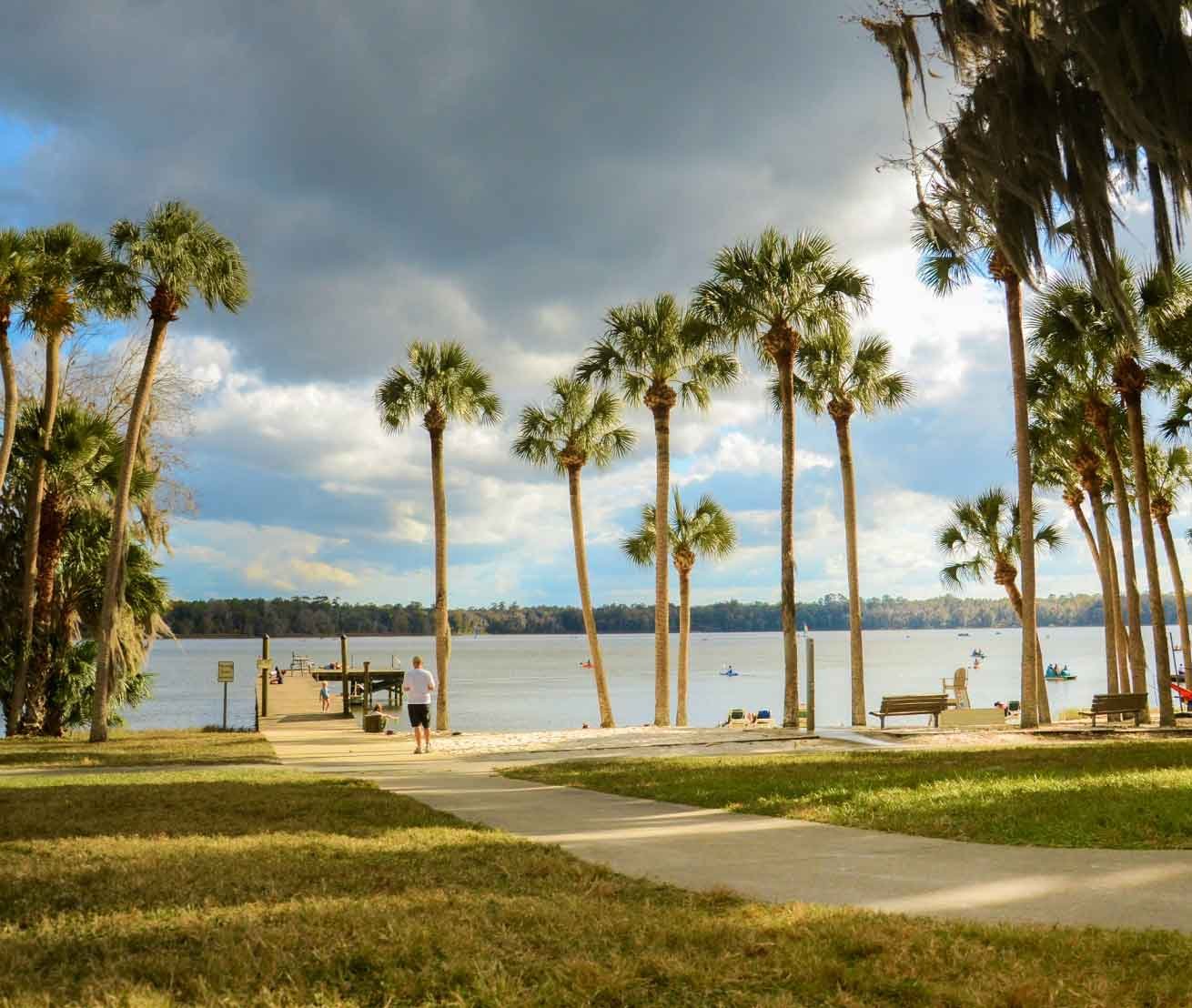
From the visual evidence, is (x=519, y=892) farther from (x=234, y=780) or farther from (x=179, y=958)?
(x=234, y=780)

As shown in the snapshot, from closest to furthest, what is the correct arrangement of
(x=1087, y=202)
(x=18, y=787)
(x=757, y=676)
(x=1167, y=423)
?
1. (x=1087, y=202)
2. (x=18, y=787)
3. (x=1167, y=423)
4. (x=757, y=676)

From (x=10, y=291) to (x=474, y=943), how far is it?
73.0 feet

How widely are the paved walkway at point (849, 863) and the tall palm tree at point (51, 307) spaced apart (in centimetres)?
1608

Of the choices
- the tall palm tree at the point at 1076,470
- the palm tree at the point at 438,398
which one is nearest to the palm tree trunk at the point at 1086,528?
the tall palm tree at the point at 1076,470

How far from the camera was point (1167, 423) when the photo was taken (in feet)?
94.2

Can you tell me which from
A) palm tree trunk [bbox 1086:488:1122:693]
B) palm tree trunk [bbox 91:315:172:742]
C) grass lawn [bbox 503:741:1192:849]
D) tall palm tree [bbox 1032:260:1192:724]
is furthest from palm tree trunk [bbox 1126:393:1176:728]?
palm tree trunk [bbox 91:315:172:742]

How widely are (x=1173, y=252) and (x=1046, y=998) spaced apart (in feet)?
24.5

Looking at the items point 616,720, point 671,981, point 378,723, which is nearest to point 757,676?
point 616,720

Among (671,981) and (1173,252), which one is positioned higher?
(1173,252)

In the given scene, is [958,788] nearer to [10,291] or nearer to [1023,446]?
[1023,446]

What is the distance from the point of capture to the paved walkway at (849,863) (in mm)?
6188

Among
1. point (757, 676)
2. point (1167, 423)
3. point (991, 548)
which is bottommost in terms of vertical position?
point (757, 676)

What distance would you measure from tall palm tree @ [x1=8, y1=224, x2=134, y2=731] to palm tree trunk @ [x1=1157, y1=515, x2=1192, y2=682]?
32420 mm

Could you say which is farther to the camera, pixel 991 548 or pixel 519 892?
pixel 991 548
